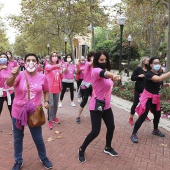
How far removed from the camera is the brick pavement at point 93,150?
12.8 ft

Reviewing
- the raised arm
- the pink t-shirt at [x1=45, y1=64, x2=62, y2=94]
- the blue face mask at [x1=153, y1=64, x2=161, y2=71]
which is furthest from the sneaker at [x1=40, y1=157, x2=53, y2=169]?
the blue face mask at [x1=153, y1=64, x2=161, y2=71]

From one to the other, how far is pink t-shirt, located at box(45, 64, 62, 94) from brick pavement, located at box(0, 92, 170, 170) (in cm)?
97

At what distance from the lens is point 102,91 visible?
3785 mm

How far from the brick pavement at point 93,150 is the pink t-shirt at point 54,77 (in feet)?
3.19

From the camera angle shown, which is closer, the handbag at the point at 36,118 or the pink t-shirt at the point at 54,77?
the handbag at the point at 36,118

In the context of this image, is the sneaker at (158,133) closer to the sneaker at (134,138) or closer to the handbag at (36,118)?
the sneaker at (134,138)

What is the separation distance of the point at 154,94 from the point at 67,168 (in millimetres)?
2326

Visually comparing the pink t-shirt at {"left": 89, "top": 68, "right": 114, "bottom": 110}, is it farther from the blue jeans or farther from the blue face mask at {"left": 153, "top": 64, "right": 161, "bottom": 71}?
the blue face mask at {"left": 153, "top": 64, "right": 161, "bottom": 71}

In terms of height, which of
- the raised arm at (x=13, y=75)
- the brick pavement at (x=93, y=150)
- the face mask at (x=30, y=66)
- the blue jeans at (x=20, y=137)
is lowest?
the brick pavement at (x=93, y=150)

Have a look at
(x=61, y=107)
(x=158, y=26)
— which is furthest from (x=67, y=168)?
(x=158, y=26)

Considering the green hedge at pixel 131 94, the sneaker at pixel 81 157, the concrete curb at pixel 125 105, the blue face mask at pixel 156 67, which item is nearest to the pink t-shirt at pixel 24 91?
the sneaker at pixel 81 157

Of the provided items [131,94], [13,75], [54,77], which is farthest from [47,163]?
[131,94]

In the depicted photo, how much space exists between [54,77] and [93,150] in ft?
7.89

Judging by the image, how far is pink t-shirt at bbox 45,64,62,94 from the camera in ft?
19.0
